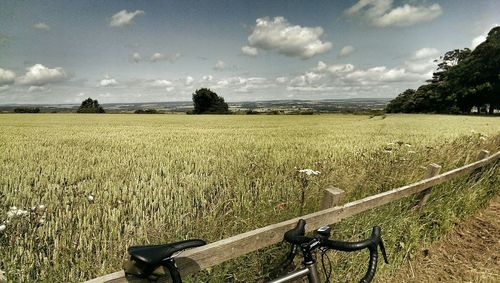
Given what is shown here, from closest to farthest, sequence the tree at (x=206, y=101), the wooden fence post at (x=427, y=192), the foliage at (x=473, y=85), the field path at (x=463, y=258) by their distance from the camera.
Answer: the field path at (x=463, y=258), the wooden fence post at (x=427, y=192), the foliage at (x=473, y=85), the tree at (x=206, y=101)

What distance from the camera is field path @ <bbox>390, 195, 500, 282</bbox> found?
4.14 m

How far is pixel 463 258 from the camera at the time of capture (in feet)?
15.3

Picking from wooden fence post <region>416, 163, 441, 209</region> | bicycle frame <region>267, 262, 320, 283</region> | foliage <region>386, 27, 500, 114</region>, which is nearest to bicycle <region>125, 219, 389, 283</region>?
bicycle frame <region>267, 262, 320, 283</region>

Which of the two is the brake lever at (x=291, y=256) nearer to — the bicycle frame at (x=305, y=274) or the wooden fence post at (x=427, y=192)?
the bicycle frame at (x=305, y=274)

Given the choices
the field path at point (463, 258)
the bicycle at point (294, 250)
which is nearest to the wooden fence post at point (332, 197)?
the bicycle at point (294, 250)

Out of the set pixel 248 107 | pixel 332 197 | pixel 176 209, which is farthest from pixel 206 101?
pixel 332 197

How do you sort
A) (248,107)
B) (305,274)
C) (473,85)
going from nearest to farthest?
(305,274)
(473,85)
(248,107)

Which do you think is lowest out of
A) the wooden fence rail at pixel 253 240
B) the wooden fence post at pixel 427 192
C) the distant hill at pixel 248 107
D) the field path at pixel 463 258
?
the field path at pixel 463 258

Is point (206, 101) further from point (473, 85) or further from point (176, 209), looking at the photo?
point (176, 209)

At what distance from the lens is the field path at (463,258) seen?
4137mm

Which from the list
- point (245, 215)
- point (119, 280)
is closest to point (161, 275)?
point (119, 280)

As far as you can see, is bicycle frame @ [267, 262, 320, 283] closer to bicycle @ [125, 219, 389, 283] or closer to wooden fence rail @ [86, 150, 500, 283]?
bicycle @ [125, 219, 389, 283]

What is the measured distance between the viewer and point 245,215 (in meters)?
3.94

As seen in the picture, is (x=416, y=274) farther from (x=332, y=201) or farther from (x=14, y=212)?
(x=14, y=212)
